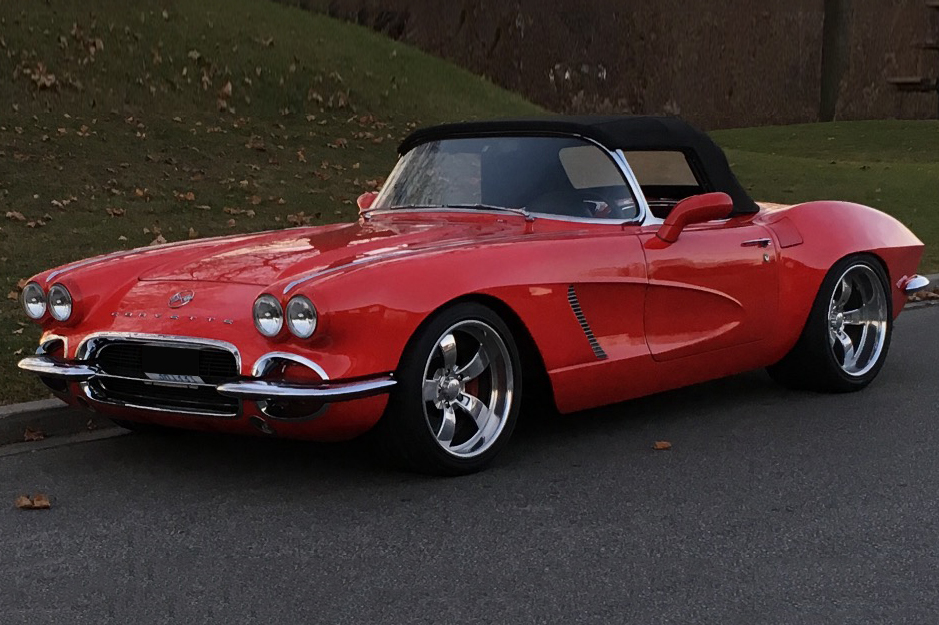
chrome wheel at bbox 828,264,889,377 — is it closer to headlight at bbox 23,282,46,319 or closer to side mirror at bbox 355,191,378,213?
side mirror at bbox 355,191,378,213

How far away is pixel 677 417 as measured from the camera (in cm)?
621

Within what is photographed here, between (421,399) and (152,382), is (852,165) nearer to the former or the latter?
(421,399)

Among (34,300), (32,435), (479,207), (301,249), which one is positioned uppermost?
(479,207)

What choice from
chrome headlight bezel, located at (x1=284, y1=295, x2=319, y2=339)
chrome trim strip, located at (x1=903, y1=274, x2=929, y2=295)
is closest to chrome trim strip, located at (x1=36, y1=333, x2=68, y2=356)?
chrome headlight bezel, located at (x1=284, y1=295, x2=319, y2=339)

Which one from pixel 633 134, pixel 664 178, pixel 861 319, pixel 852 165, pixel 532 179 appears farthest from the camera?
pixel 852 165

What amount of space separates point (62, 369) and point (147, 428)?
2.46ft

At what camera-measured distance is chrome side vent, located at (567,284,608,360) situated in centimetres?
530

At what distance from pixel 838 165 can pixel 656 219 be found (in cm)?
1647

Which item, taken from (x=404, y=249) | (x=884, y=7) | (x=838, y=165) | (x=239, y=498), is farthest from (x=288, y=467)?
(x=884, y=7)

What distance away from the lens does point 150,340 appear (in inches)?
191

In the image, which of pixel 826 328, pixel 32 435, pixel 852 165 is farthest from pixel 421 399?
pixel 852 165

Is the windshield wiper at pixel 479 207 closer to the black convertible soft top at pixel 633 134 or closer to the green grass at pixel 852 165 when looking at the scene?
the black convertible soft top at pixel 633 134

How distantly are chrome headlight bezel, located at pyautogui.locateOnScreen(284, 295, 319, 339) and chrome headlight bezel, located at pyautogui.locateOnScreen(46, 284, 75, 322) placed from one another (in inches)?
44.4

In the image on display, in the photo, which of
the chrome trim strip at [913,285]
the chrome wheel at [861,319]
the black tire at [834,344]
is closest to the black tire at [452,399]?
the black tire at [834,344]
